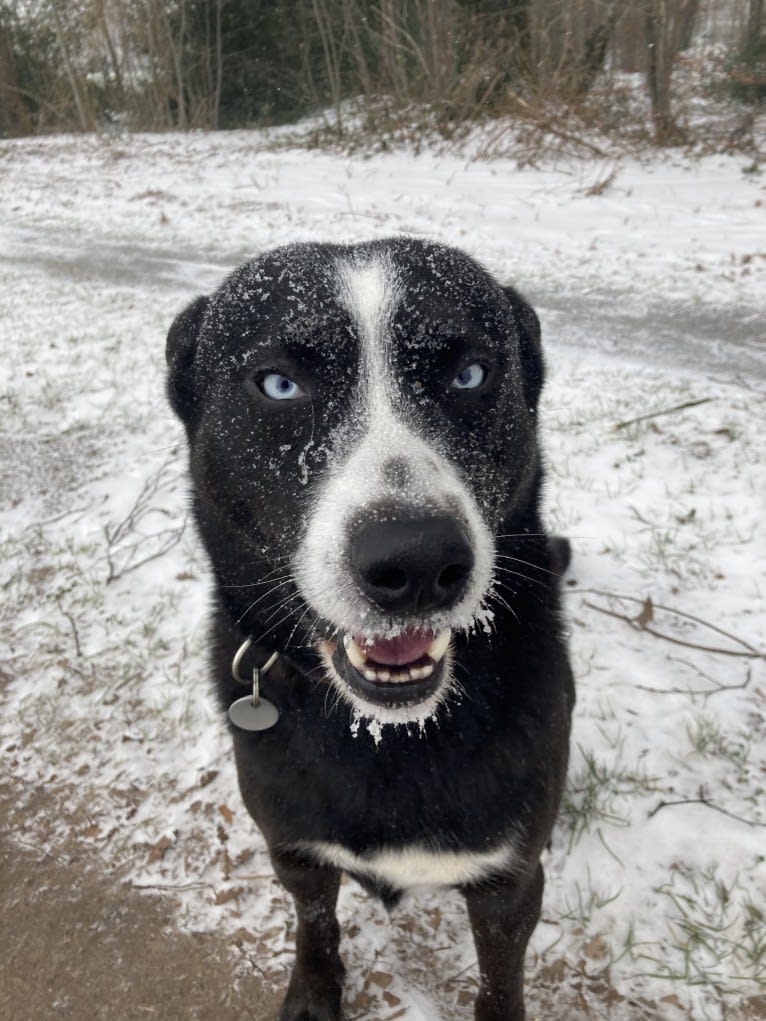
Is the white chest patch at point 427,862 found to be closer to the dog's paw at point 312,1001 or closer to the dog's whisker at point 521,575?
the dog's paw at point 312,1001

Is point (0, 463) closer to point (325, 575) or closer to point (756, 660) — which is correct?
point (325, 575)

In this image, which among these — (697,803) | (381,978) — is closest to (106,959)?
(381,978)

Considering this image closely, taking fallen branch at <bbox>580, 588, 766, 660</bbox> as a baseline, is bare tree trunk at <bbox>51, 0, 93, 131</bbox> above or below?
above

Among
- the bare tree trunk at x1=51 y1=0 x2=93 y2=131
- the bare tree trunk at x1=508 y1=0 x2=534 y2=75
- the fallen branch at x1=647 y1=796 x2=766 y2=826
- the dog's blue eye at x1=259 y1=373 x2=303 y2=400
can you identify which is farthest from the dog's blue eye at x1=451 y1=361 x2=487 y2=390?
the bare tree trunk at x1=51 y1=0 x2=93 y2=131

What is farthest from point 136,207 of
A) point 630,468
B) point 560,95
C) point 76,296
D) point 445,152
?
point 630,468

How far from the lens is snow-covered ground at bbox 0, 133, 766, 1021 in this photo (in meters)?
1.96

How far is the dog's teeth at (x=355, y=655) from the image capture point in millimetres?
1443

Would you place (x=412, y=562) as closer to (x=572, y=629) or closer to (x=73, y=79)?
(x=572, y=629)

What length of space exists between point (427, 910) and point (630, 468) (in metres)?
2.50

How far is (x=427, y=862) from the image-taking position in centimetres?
159

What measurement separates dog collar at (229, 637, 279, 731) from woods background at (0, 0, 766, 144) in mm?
10037

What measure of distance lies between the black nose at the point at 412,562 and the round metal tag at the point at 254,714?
578mm

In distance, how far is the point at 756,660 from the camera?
2.63m

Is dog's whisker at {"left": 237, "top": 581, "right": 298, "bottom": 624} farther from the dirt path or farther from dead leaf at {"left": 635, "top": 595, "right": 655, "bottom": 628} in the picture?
dead leaf at {"left": 635, "top": 595, "right": 655, "bottom": 628}
